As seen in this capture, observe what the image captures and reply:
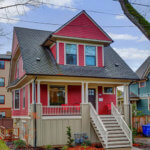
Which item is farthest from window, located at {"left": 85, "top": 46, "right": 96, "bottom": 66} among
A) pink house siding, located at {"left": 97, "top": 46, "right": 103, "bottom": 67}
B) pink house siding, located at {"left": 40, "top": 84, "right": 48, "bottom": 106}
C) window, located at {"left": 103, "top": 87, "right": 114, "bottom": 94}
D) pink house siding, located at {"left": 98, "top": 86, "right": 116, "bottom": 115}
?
pink house siding, located at {"left": 40, "top": 84, "right": 48, "bottom": 106}

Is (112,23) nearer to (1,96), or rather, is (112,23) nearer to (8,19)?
(8,19)

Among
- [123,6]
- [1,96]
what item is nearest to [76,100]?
[123,6]

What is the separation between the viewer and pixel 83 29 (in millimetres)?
17031

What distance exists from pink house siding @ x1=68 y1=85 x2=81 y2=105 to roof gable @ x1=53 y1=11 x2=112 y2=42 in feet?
11.5

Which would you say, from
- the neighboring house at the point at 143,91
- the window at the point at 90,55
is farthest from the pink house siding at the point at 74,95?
the neighboring house at the point at 143,91

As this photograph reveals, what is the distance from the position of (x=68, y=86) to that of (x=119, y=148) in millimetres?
5553

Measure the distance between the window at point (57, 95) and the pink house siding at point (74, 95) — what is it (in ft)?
1.57

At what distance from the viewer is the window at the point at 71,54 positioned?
1675 centimetres

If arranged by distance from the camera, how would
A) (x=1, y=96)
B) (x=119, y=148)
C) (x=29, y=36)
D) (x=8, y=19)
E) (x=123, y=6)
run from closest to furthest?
(x=123, y=6)
(x=8, y=19)
(x=119, y=148)
(x=29, y=36)
(x=1, y=96)

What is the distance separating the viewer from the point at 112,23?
631 inches

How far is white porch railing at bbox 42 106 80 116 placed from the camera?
14883 millimetres

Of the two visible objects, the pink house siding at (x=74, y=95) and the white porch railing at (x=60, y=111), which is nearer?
the white porch railing at (x=60, y=111)

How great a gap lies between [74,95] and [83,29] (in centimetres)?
450

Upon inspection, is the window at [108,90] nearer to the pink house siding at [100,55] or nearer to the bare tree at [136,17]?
the pink house siding at [100,55]
